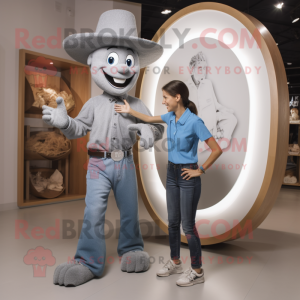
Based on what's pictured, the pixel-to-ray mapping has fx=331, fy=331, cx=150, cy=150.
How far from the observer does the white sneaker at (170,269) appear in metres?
2.17

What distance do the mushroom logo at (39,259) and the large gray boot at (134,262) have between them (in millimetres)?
531

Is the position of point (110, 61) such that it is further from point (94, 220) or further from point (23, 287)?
point (23, 287)

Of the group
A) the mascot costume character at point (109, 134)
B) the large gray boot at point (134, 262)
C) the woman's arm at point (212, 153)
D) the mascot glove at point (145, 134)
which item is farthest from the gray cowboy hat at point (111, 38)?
the large gray boot at point (134, 262)

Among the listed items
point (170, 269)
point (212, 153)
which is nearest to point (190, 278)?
point (170, 269)

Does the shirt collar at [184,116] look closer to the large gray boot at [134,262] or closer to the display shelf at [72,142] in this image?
the large gray boot at [134,262]

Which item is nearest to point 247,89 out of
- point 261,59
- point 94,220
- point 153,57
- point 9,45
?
point 261,59

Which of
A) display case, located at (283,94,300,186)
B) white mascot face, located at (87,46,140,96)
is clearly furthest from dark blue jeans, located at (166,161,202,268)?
A: display case, located at (283,94,300,186)

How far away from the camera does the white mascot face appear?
7.30ft

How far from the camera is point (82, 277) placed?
2.03 metres

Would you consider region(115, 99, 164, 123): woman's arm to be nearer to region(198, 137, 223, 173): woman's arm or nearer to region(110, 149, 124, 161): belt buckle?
region(110, 149, 124, 161): belt buckle

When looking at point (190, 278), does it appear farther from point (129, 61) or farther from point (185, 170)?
point (129, 61)

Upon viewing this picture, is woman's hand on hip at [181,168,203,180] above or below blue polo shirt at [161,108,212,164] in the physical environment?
below

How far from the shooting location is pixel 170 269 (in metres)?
2.19

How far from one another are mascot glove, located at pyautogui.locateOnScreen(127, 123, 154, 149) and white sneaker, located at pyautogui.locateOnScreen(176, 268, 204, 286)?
0.84 metres
